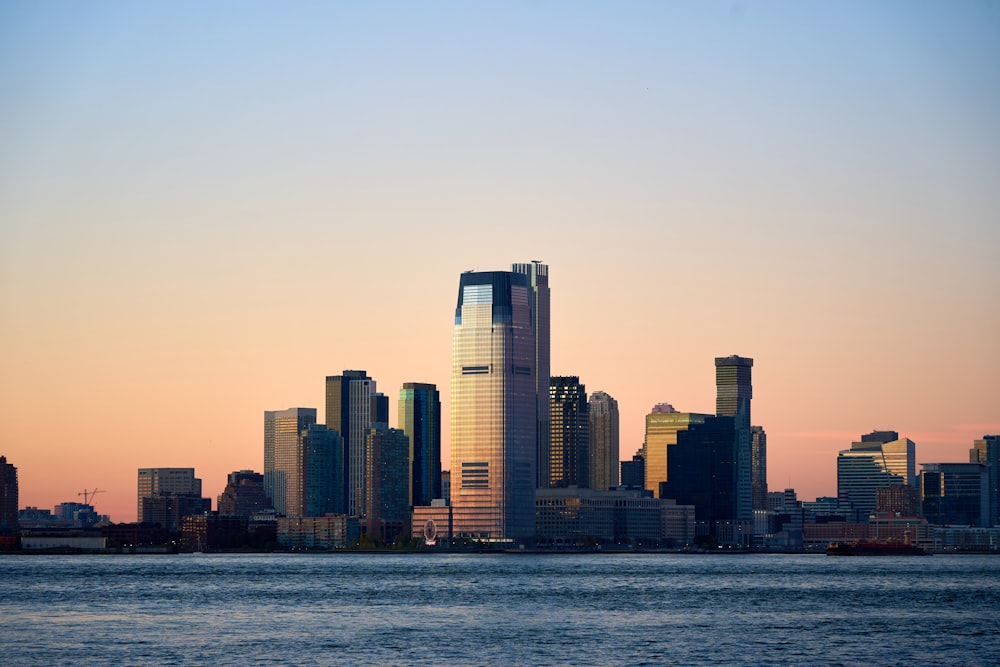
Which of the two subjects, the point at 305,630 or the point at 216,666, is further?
the point at 305,630

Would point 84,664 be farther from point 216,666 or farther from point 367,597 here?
point 367,597

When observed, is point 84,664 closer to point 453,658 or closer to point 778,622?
point 453,658

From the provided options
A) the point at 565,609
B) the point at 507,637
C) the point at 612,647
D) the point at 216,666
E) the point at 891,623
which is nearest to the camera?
the point at 216,666

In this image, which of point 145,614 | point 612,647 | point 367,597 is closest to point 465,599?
point 367,597

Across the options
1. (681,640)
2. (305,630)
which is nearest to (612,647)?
(681,640)

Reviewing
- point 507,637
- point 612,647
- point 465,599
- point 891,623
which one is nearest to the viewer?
point 612,647

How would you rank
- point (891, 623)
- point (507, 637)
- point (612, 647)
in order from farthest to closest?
point (891, 623), point (507, 637), point (612, 647)

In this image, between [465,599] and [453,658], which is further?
[465,599]

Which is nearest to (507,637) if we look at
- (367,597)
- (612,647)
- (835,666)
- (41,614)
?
(612,647)

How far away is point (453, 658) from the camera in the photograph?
104750 millimetres

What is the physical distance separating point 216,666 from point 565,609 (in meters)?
59.5

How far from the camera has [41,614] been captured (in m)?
144

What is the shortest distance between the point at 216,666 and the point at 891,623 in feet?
205

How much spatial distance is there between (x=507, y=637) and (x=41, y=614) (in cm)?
4661
